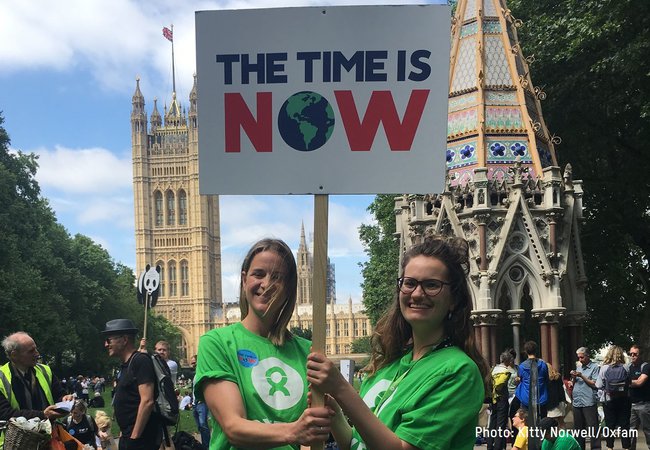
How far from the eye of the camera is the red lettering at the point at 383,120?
11.5 feet

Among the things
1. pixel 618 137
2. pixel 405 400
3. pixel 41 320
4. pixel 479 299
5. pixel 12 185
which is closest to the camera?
pixel 405 400

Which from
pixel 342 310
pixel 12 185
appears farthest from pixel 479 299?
pixel 342 310

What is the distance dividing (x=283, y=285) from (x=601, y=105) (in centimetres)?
1697

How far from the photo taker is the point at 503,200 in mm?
14648

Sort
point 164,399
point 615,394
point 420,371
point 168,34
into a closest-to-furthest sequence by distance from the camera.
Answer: point 420,371, point 164,399, point 615,394, point 168,34

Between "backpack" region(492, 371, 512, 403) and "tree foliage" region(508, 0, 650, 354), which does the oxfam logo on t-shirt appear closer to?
"backpack" region(492, 371, 512, 403)

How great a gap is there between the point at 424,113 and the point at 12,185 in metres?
34.6

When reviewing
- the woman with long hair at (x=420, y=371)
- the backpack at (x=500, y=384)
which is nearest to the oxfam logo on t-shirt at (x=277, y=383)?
the woman with long hair at (x=420, y=371)

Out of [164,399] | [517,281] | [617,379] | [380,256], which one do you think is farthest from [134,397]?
[380,256]

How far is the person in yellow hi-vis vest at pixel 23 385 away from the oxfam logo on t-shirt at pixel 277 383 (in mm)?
3356

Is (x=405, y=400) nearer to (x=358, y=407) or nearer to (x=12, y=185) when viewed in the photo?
(x=358, y=407)

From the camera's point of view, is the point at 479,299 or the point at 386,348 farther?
the point at 479,299

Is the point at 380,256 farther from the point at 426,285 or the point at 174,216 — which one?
the point at 174,216

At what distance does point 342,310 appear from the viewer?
523 ft
